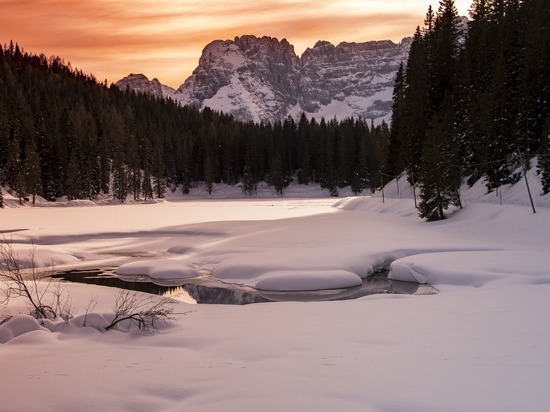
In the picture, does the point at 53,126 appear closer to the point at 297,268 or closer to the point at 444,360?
the point at 297,268

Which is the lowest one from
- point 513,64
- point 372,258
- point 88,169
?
point 372,258

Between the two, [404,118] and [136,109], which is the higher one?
[136,109]

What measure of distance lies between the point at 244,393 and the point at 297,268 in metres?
14.2

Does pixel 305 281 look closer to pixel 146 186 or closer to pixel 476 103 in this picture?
pixel 476 103

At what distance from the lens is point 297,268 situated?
19.8 meters

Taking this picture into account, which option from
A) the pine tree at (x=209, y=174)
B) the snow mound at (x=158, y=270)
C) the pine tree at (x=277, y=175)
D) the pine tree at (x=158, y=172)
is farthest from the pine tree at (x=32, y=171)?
the snow mound at (x=158, y=270)

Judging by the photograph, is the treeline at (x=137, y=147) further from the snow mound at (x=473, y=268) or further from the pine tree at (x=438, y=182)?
the snow mound at (x=473, y=268)

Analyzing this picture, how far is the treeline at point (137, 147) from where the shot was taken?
3391 inches

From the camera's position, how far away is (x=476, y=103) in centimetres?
4778

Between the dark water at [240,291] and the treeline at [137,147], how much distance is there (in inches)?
2499

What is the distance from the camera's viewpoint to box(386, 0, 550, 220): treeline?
37906 millimetres

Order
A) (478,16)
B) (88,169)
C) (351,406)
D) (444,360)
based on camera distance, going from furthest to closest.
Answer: (88,169) → (478,16) → (444,360) → (351,406)

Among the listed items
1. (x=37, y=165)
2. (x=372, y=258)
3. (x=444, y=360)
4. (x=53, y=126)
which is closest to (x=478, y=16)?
(x=372, y=258)

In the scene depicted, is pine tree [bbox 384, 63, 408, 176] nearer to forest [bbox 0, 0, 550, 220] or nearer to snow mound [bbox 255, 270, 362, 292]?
forest [bbox 0, 0, 550, 220]
